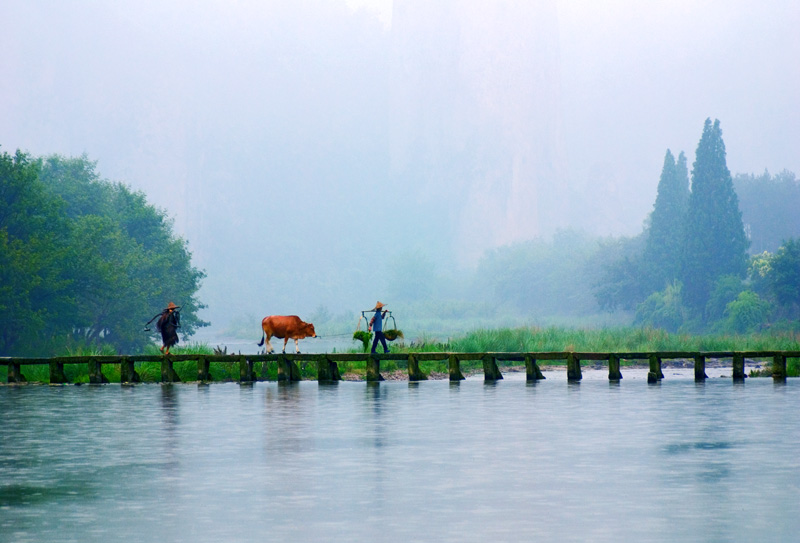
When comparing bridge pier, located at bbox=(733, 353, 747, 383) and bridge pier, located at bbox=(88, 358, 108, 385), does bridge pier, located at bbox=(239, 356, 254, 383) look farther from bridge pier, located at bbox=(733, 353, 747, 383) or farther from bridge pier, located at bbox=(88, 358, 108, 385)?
bridge pier, located at bbox=(733, 353, 747, 383)

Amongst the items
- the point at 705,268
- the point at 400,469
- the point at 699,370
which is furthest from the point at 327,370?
the point at 705,268

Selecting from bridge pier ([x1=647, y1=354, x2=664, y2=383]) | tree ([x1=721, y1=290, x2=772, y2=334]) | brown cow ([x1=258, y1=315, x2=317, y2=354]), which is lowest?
bridge pier ([x1=647, y1=354, x2=664, y2=383])

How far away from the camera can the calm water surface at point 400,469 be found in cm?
1369

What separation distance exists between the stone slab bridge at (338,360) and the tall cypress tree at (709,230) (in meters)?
59.4

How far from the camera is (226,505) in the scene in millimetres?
15211

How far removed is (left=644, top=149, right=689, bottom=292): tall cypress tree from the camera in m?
108

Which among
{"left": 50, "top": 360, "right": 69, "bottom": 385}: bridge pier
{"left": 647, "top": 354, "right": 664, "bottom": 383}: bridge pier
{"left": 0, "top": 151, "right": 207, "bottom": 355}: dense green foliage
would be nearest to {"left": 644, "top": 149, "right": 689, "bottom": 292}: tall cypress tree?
{"left": 0, "top": 151, "right": 207, "bottom": 355}: dense green foliage

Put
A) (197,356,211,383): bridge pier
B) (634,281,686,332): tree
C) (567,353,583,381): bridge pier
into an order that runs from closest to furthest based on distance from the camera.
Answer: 1. (197,356,211,383): bridge pier
2. (567,353,583,381): bridge pier
3. (634,281,686,332): tree

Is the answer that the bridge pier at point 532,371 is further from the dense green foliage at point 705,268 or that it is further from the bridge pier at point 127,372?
the dense green foliage at point 705,268

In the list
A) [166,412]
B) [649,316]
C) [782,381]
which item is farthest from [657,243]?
[166,412]

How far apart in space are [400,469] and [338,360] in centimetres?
2082

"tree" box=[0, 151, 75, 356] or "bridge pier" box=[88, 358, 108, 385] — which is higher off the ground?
"tree" box=[0, 151, 75, 356]

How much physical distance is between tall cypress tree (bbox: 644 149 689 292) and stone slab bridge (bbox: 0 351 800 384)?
67.3m

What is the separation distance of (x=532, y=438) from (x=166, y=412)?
10.3 meters
